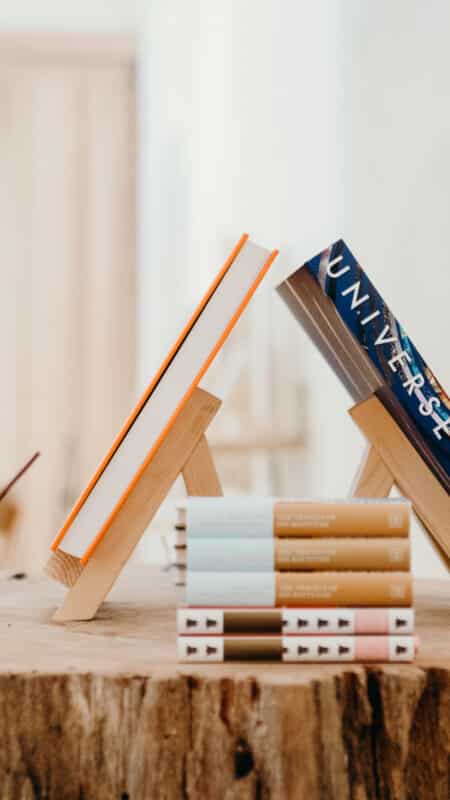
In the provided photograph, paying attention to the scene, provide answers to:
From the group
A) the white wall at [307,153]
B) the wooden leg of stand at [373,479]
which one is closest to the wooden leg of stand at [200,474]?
the wooden leg of stand at [373,479]

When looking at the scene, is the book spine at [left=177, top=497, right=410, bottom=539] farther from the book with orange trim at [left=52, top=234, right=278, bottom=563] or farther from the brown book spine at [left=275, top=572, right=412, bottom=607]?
the book with orange trim at [left=52, top=234, right=278, bottom=563]

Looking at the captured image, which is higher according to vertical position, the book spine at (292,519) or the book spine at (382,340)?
the book spine at (382,340)

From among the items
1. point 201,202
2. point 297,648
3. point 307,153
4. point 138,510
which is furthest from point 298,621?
point 201,202

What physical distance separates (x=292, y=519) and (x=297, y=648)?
10 centimetres

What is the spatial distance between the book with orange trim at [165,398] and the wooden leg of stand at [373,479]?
0.18 meters

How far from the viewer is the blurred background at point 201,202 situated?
1.71m

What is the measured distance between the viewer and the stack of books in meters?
0.68

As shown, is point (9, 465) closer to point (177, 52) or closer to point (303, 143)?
point (177, 52)

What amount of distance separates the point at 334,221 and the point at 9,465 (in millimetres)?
2131

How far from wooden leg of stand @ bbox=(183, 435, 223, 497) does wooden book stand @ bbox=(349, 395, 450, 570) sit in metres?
0.14

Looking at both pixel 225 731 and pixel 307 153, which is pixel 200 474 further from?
pixel 307 153

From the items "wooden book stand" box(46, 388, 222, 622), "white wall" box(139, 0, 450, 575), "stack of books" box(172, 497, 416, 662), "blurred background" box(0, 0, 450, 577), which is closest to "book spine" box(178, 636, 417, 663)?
"stack of books" box(172, 497, 416, 662)

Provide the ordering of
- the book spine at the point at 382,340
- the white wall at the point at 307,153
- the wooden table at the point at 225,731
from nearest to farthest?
the wooden table at the point at 225,731 < the book spine at the point at 382,340 < the white wall at the point at 307,153

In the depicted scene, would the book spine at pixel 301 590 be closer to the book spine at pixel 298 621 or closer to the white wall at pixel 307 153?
the book spine at pixel 298 621
